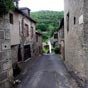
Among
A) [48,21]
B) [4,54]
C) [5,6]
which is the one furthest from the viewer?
[48,21]

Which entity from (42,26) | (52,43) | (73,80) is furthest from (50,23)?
(73,80)

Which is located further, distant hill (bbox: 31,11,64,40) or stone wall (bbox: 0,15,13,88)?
distant hill (bbox: 31,11,64,40)

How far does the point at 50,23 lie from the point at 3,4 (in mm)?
53133

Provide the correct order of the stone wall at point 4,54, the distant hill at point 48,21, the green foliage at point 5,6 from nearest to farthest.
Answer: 1. the green foliage at point 5,6
2. the stone wall at point 4,54
3. the distant hill at point 48,21

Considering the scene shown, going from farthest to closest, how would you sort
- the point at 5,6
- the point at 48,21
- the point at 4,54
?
the point at 48,21, the point at 4,54, the point at 5,6

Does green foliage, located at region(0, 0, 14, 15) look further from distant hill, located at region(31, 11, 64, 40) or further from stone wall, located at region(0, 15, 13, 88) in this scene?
distant hill, located at region(31, 11, 64, 40)

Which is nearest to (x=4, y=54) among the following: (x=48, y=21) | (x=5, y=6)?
(x=5, y=6)

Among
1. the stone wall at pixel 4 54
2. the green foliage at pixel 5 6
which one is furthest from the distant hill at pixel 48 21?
the green foliage at pixel 5 6

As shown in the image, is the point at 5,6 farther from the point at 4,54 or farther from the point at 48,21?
the point at 48,21

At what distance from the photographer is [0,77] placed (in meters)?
6.93

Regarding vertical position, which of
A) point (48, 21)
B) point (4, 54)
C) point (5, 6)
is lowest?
point (4, 54)

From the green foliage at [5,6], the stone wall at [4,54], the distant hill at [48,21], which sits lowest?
the stone wall at [4,54]

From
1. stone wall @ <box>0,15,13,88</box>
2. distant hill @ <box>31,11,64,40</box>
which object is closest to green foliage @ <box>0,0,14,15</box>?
stone wall @ <box>0,15,13,88</box>

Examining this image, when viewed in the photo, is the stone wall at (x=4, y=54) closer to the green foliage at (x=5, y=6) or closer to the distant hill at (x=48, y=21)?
the green foliage at (x=5, y=6)
